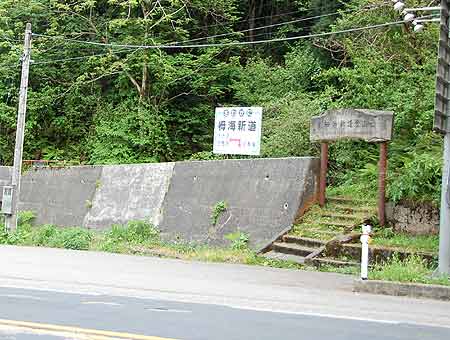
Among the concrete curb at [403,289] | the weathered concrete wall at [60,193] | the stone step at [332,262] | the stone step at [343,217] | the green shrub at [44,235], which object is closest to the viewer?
the concrete curb at [403,289]

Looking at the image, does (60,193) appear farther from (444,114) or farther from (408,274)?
(408,274)

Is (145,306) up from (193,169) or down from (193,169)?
down

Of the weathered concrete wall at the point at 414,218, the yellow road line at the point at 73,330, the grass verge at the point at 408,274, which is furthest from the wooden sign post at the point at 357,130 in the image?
the yellow road line at the point at 73,330

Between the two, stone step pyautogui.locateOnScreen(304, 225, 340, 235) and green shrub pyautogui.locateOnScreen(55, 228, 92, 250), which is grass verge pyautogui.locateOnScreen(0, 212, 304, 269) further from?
stone step pyautogui.locateOnScreen(304, 225, 340, 235)

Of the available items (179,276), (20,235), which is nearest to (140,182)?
(20,235)

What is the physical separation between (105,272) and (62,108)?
18951mm

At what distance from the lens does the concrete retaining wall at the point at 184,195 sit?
18.2 metres

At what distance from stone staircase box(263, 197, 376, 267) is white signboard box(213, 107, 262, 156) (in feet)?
11.0

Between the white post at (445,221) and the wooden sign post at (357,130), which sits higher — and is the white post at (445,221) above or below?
below

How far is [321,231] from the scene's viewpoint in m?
16.6

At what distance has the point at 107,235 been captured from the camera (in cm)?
2086

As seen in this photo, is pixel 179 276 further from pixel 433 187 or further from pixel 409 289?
pixel 433 187

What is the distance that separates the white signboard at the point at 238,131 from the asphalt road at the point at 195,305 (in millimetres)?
5466

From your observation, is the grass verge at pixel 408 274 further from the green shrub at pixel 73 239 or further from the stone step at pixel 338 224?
the green shrub at pixel 73 239
